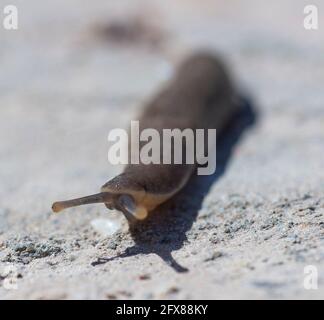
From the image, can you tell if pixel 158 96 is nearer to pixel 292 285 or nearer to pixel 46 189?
pixel 46 189

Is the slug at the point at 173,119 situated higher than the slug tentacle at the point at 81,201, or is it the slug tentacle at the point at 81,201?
the slug at the point at 173,119

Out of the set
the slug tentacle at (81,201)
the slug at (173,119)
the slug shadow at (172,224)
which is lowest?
the slug shadow at (172,224)

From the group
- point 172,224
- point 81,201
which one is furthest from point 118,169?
point 81,201

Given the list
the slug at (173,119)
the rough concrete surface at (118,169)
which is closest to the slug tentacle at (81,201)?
the slug at (173,119)

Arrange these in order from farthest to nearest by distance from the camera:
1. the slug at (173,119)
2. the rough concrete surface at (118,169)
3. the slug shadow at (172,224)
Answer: the slug at (173,119)
the slug shadow at (172,224)
the rough concrete surface at (118,169)

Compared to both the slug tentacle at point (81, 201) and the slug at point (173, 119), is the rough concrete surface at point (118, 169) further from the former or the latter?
the slug tentacle at point (81, 201)

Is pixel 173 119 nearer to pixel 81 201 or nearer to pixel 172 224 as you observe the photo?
pixel 172 224

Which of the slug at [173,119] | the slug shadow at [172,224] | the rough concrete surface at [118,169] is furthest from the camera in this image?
the slug at [173,119]
